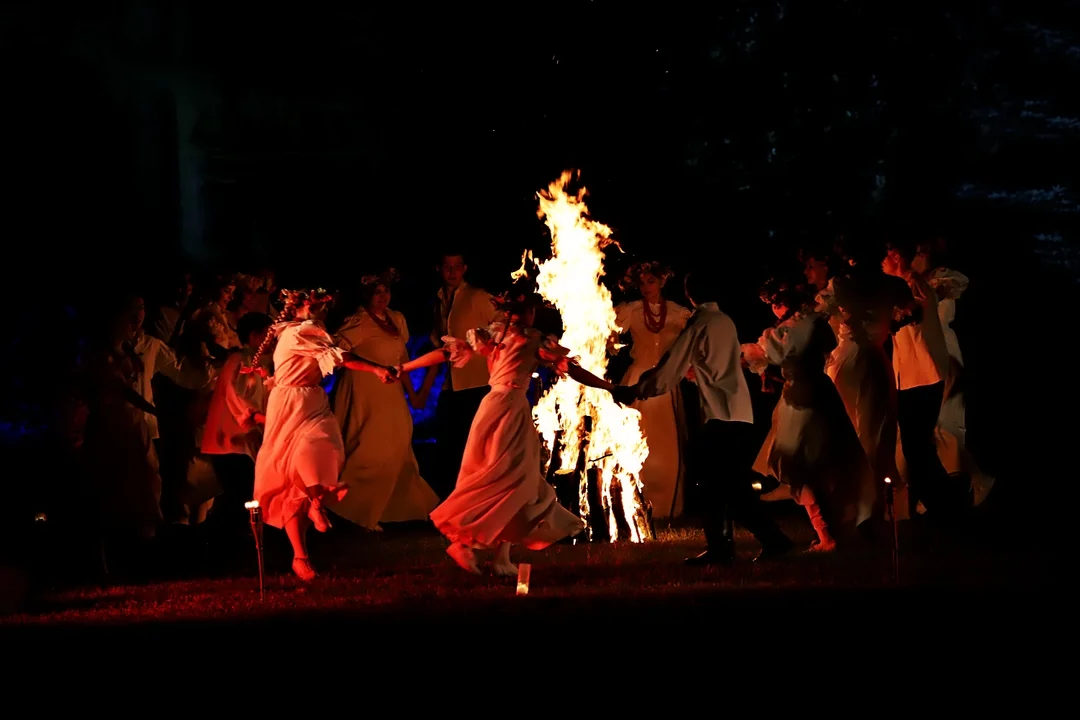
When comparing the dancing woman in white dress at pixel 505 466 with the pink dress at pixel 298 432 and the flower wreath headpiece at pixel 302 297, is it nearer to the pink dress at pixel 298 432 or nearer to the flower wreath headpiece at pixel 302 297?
the pink dress at pixel 298 432

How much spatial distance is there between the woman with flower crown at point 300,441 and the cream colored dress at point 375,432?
8.92 ft

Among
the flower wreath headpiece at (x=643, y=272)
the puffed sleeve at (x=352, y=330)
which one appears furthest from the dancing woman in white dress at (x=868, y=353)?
the puffed sleeve at (x=352, y=330)

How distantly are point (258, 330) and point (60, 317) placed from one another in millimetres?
5151

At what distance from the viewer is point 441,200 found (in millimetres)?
21234

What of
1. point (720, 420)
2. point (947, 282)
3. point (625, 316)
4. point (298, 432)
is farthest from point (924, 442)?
point (298, 432)

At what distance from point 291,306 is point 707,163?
27.4 ft

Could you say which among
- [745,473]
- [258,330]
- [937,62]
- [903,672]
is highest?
[937,62]

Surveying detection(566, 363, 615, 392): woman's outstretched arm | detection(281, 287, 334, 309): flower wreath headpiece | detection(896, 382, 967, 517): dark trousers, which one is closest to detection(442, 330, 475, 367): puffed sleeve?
detection(566, 363, 615, 392): woman's outstretched arm

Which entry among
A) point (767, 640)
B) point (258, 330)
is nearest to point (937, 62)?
point (258, 330)

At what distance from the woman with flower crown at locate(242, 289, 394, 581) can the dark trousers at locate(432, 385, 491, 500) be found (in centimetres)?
387

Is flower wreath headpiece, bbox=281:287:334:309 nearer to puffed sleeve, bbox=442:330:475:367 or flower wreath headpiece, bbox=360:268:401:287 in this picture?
puffed sleeve, bbox=442:330:475:367

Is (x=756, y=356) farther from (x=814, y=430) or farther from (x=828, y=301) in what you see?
(x=828, y=301)

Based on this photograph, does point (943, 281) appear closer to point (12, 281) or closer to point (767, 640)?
point (767, 640)

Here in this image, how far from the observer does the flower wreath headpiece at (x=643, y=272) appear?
14.9 metres
